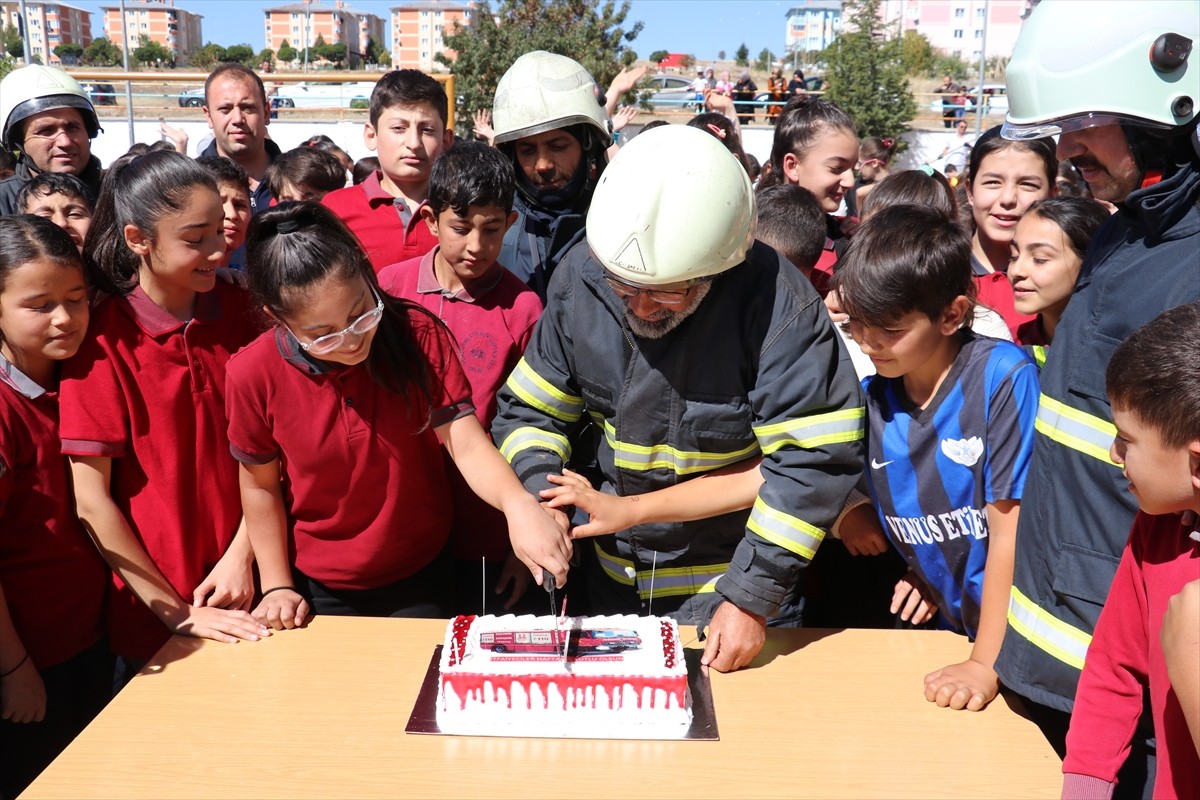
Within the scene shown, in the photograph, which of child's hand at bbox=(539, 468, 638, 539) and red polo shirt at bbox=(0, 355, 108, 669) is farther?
red polo shirt at bbox=(0, 355, 108, 669)

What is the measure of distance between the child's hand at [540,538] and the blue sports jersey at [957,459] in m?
0.84

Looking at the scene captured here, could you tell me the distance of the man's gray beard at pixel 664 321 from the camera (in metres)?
2.23

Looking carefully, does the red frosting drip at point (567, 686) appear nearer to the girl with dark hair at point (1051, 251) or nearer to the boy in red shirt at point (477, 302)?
the boy in red shirt at point (477, 302)

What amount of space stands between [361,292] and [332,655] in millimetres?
895

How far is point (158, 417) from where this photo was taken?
2.64 meters

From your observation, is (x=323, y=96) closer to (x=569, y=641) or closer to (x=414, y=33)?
(x=569, y=641)

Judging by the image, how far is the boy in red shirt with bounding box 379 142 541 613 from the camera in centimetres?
312

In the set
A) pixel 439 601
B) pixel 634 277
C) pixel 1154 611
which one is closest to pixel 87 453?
pixel 439 601

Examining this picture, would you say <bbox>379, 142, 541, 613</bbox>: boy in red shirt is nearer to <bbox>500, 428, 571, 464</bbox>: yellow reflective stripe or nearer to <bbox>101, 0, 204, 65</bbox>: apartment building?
<bbox>500, 428, 571, 464</bbox>: yellow reflective stripe

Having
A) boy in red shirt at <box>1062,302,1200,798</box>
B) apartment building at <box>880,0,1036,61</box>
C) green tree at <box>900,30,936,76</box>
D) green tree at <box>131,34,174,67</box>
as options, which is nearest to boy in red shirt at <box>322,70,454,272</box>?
boy in red shirt at <box>1062,302,1200,798</box>

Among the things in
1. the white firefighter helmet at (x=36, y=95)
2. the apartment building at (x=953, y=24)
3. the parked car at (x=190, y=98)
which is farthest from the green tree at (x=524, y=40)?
the apartment building at (x=953, y=24)

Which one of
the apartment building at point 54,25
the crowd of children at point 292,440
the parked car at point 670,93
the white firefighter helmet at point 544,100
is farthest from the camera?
the apartment building at point 54,25

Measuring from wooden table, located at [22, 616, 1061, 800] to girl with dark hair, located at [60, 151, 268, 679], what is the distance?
1.03 feet

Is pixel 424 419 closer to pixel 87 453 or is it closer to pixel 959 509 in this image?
pixel 87 453
